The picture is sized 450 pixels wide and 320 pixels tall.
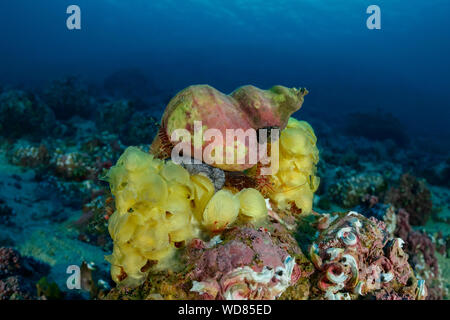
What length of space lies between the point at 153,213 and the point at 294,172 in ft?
4.54

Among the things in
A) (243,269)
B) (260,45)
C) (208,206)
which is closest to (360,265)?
(243,269)

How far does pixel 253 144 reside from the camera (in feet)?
7.72

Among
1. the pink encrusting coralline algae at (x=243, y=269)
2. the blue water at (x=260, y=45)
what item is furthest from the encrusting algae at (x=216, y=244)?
the blue water at (x=260, y=45)

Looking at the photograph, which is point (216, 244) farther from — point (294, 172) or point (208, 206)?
point (294, 172)

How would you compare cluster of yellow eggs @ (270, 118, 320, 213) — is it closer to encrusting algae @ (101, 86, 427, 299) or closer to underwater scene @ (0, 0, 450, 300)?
underwater scene @ (0, 0, 450, 300)

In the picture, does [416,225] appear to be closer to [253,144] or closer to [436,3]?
[253,144]

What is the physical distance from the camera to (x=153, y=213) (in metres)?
1.84

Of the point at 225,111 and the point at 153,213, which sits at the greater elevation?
the point at 225,111

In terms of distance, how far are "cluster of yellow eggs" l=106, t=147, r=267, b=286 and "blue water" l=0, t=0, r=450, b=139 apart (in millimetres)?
49507

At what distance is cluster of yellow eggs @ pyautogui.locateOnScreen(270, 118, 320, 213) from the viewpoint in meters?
2.49

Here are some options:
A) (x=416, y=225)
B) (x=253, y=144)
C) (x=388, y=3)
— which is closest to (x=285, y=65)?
(x=388, y=3)

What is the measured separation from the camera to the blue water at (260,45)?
196 feet

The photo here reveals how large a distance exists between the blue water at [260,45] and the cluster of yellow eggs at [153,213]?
49507 millimetres
